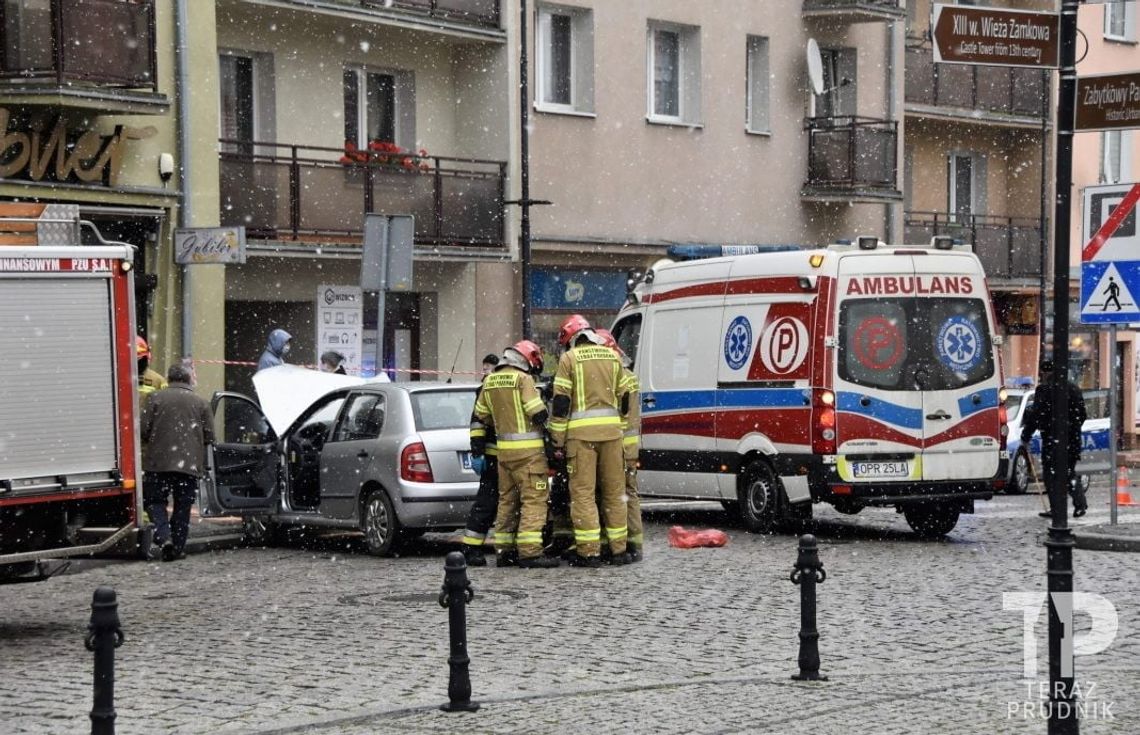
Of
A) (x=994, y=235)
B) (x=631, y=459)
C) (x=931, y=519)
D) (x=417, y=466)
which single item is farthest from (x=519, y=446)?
(x=994, y=235)

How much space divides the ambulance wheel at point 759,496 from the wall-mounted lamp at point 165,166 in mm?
8705

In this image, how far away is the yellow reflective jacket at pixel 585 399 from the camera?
15.6 meters

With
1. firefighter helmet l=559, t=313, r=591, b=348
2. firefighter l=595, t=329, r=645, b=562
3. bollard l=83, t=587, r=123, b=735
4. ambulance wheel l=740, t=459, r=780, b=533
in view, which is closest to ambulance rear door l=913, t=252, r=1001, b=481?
ambulance wheel l=740, t=459, r=780, b=533

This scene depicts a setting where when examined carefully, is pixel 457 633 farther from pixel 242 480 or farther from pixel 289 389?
pixel 289 389

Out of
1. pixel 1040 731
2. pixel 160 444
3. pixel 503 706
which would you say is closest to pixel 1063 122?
pixel 1040 731

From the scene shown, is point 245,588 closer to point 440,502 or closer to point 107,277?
point 440,502

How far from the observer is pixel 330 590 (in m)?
14.4

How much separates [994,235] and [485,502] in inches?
1007

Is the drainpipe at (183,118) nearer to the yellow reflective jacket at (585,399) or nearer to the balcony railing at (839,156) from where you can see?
the yellow reflective jacket at (585,399)

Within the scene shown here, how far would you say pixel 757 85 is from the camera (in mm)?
33312

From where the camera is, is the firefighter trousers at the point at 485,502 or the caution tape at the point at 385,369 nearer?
the firefighter trousers at the point at 485,502

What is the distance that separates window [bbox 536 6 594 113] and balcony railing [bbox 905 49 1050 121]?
891cm

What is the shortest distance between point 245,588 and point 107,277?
317 cm

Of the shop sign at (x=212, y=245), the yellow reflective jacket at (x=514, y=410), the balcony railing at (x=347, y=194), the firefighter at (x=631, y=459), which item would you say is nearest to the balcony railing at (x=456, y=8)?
the balcony railing at (x=347, y=194)
